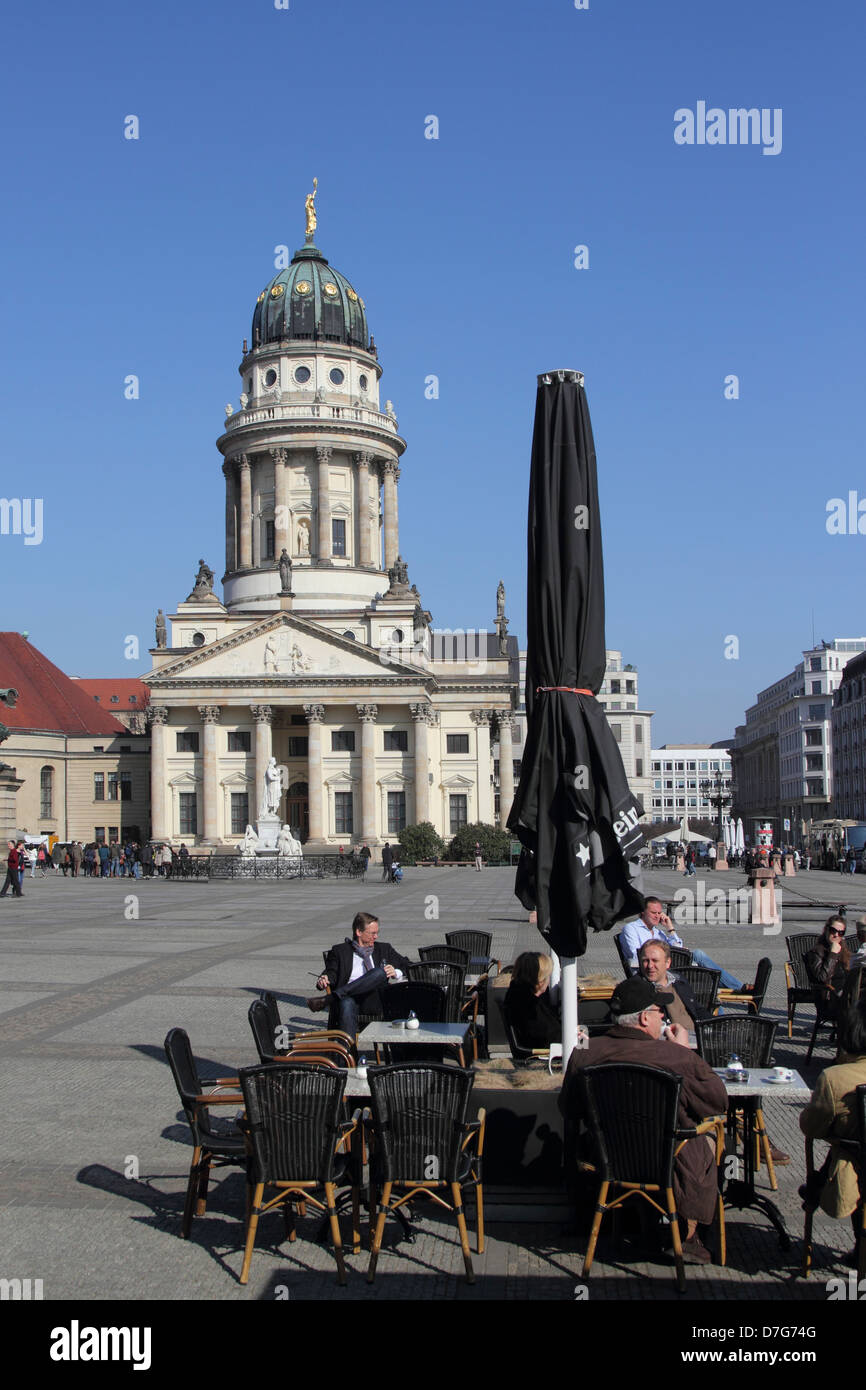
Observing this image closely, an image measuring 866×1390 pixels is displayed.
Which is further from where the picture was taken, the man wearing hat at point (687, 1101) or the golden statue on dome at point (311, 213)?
the golden statue on dome at point (311, 213)

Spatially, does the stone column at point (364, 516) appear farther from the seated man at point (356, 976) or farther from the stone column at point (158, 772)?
the seated man at point (356, 976)

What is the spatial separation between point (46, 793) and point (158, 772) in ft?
26.8

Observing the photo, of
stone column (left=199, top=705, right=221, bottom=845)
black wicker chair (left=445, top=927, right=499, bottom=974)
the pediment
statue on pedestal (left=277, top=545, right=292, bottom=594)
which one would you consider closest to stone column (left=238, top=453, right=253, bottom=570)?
statue on pedestal (left=277, top=545, right=292, bottom=594)

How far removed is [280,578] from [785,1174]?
73.0m

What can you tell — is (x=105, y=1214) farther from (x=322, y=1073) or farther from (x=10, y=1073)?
(x=10, y=1073)

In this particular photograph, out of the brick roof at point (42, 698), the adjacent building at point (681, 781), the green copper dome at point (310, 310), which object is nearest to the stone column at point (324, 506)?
the green copper dome at point (310, 310)

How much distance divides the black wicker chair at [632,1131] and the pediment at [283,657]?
66661 mm

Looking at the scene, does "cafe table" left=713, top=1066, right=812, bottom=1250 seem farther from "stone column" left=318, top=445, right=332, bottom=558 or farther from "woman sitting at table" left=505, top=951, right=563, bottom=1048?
"stone column" left=318, top=445, right=332, bottom=558

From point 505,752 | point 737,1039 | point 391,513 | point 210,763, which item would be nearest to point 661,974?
point 737,1039

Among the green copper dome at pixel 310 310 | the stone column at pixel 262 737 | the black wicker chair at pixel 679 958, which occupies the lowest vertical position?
the black wicker chair at pixel 679 958

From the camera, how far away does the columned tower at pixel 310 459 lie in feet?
271

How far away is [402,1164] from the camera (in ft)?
23.4

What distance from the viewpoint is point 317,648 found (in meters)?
74.1

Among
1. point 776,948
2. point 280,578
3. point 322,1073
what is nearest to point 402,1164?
point 322,1073
